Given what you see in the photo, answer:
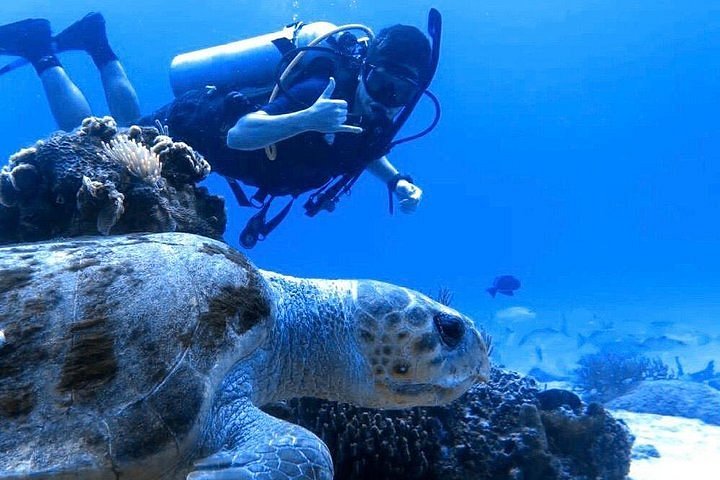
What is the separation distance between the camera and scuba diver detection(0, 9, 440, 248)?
16.4 ft

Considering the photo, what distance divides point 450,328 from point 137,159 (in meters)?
2.55

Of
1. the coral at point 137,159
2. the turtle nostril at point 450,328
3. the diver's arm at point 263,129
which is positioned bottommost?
the turtle nostril at point 450,328

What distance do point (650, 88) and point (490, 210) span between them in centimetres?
3255

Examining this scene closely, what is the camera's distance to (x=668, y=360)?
1709 centimetres

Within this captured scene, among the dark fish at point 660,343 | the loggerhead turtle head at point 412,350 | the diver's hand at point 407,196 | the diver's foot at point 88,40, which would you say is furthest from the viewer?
the dark fish at point 660,343

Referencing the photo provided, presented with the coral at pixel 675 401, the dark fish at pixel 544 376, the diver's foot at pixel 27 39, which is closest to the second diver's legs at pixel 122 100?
the diver's foot at pixel 27 39

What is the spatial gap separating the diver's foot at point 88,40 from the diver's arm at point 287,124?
518cm

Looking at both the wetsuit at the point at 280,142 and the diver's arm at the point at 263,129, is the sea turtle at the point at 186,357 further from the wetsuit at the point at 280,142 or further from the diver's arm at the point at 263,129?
the wetsuit at the point at 280,142

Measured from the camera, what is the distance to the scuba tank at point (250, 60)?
6148mm

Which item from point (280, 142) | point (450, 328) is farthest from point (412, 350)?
point (280, 142)

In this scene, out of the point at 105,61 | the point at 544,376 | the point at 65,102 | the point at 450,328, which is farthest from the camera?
the point at 544,376

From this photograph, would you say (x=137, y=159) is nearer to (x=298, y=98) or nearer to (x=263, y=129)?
(x=263, y=129)

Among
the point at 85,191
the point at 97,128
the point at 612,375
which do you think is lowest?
the point at 85,191

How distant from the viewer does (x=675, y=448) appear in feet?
18.4
